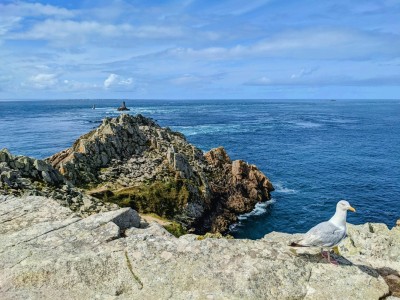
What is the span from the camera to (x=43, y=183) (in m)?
25.5

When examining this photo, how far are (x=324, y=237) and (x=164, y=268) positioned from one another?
4590mm

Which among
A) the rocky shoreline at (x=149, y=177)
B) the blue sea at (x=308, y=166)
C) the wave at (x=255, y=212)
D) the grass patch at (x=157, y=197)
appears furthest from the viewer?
the blue sea at (x=308, y=166)

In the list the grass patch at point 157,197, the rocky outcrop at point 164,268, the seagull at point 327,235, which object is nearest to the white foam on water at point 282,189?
the grass patch at point 157,197

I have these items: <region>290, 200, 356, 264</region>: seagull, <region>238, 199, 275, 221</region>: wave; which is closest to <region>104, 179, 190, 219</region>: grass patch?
<region>238, 199, 275, 221</region>: wave

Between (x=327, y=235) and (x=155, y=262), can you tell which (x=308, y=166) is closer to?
(x=327, y=235)

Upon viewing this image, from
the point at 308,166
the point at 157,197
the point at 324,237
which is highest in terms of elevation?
the point at 324,237

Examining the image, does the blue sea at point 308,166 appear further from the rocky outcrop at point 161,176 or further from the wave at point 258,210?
the rocky outcrop at point 161,176

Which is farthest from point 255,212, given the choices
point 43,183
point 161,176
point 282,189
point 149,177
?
point 43,183

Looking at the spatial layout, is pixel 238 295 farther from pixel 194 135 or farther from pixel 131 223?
pixel 194 135

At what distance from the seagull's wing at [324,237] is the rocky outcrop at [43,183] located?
15.7 meters

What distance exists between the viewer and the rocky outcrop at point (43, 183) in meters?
20.7

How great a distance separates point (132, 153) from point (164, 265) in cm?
3753

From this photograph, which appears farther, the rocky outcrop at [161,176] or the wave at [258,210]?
the wave at [258,210]

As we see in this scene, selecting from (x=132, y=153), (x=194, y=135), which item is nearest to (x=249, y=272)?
(x=132, y=153)
